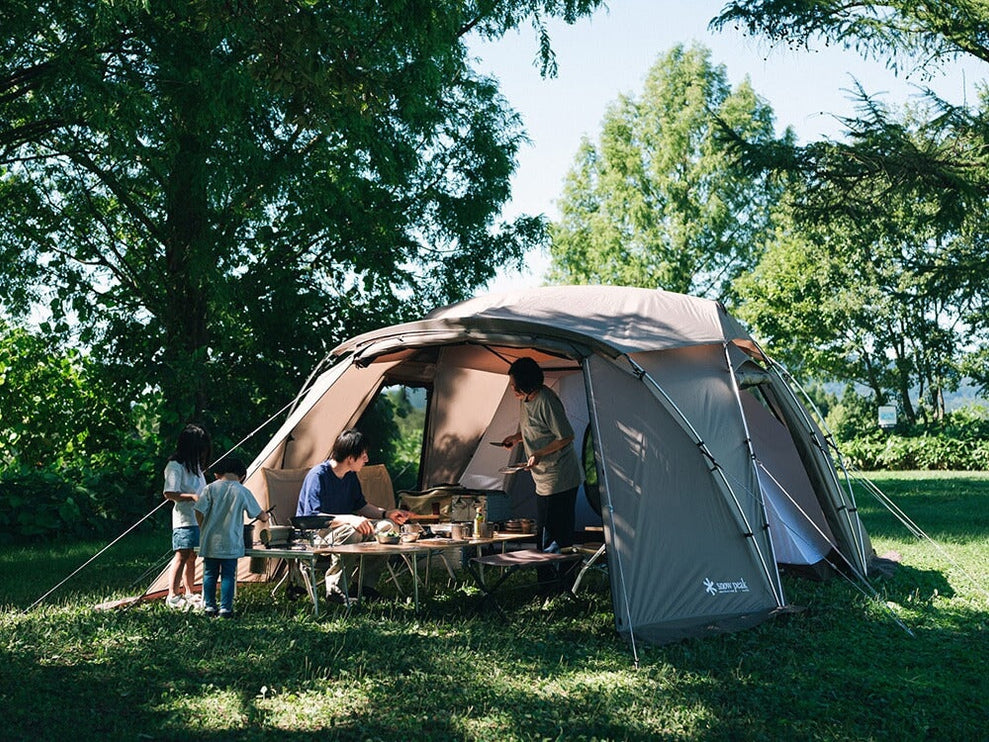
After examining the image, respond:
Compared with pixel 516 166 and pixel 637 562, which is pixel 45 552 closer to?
pixel 637 562

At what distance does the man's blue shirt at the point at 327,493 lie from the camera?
7.77 meters

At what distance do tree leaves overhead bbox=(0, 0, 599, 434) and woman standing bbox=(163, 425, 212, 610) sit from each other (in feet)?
7.66

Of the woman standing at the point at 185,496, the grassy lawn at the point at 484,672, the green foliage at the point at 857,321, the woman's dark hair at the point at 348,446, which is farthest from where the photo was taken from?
the green foliage at the point at 857,321

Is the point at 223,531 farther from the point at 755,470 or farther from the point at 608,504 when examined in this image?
the point at 755,470

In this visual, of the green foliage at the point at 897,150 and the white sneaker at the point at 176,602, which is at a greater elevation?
the green foliage at the point at 897,150

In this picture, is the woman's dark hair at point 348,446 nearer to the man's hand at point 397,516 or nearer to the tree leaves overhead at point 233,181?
the man's hand at point 397,516

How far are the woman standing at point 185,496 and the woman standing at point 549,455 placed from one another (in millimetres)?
2321

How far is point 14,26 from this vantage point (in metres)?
8.12

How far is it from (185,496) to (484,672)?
272 cm

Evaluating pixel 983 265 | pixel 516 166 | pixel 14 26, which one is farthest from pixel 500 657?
pixel 516 166

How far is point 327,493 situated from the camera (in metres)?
7.80

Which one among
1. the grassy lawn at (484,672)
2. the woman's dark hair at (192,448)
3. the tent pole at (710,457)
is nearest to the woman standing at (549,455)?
the grassy lawn at (484,672)

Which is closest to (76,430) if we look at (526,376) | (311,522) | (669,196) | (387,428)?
(387,428)

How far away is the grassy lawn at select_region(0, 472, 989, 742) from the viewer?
15.6 ft
